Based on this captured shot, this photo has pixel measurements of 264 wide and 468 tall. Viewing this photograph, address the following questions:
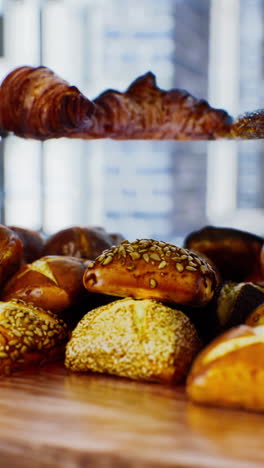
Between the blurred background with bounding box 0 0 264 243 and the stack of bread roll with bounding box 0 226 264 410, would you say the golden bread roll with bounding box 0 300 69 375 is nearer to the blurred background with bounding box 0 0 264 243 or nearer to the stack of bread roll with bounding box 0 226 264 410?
the stack of bread roll with bounding box 0 226 264 410

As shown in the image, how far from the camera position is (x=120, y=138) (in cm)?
134

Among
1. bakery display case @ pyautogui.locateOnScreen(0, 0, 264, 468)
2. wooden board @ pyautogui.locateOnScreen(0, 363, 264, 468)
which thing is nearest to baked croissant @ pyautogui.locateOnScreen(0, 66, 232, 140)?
bakery display case @ pyautogui.locateOnScreen(0, 0, 264, 468)

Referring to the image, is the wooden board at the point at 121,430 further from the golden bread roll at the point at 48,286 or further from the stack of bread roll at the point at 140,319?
the golden bread roll at the point at 48,286

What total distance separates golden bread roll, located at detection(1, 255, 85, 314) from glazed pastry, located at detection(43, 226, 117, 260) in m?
0.20

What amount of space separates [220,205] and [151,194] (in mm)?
565

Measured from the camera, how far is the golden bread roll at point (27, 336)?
87 cm

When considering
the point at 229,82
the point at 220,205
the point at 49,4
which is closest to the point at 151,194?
the point at 220,205

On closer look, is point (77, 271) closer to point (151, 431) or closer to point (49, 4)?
point (151, 431)

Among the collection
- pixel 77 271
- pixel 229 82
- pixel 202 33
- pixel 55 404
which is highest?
pixel 202 33

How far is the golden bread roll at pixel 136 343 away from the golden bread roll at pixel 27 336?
0.16ft

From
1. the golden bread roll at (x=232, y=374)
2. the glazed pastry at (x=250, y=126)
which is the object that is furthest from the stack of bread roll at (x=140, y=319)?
the glazed pastry at (x=250, y=126)

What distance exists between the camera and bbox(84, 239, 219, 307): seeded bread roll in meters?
0.87

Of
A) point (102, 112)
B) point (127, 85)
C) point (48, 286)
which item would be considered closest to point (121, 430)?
point (48, 286)

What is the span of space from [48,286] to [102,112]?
0.45 metres
